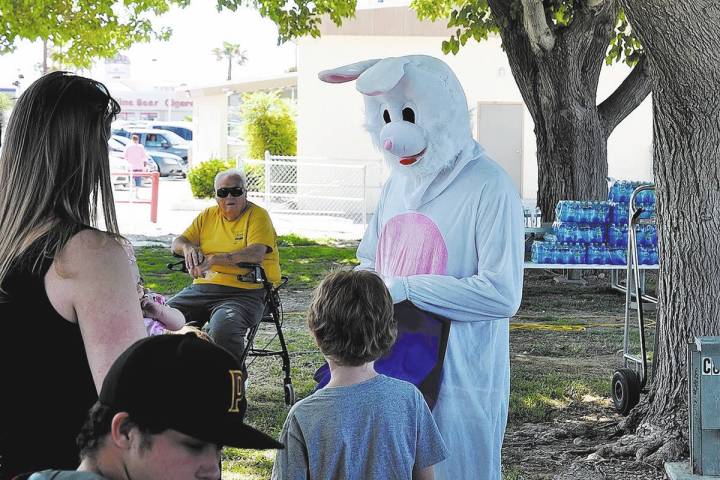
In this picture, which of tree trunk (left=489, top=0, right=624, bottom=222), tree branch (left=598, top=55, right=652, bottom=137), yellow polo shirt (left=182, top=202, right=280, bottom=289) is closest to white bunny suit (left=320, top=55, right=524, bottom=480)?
yellow polo shirt (left=182, top=202, right=280, bottom=289)

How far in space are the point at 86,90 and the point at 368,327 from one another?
950mm

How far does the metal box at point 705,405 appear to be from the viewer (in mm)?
4906

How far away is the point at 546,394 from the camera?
7402 millimetres

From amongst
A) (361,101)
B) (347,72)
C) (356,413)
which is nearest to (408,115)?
(347,72)

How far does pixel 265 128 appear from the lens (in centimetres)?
2536

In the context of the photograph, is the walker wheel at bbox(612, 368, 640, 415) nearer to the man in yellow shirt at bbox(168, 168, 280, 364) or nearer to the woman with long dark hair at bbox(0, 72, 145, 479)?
the man in yellow shirt at bbox(168, 168, 280, 364)

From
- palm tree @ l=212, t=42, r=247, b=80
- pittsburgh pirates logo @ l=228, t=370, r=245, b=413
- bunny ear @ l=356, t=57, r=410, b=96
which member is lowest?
pittsburgh pirates logo @ l=228, t=370, r=245, b=413

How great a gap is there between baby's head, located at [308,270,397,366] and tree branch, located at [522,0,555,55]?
9007mm

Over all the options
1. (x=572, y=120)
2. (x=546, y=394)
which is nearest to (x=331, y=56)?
(x=572, y=120)

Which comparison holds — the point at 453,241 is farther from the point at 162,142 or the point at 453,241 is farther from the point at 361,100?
the point at 162,142

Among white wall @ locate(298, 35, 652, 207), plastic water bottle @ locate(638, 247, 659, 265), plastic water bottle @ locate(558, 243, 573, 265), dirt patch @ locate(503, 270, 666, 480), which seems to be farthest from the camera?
white wall @ locate(298, 35, 652, 207)

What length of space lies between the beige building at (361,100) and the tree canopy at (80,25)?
6.15 metres

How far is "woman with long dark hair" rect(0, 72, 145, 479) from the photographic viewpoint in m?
2.09

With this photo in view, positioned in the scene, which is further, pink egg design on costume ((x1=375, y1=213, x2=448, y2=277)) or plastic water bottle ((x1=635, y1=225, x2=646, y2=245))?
plastic water bottle ((x1=635, y1=225, x2=646, y2=245))
